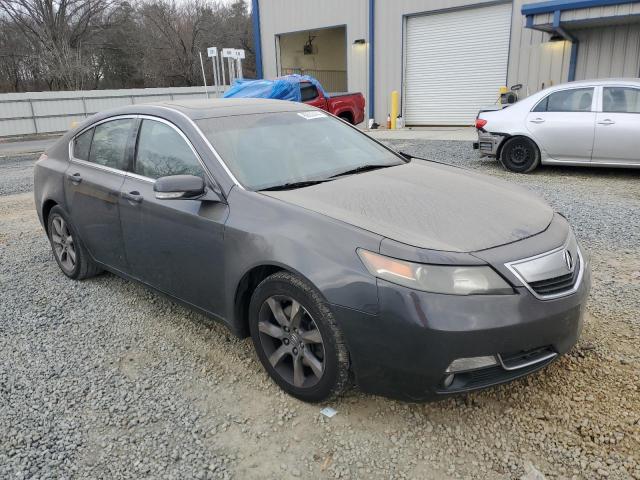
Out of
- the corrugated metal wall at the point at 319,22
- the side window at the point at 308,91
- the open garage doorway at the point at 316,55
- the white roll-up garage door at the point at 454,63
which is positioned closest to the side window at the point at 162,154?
the side window at the point at 308,91

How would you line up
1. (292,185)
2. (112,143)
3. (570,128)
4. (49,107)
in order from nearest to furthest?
(292,185) → (112,143) → (570,128) → (49,107)

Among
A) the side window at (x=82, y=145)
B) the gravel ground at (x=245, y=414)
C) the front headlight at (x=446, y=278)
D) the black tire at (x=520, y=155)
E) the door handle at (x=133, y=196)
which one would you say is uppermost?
the side window at (x=82, y=145)

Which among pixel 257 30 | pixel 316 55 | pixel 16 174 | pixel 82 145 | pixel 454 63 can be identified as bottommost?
pixel 16 174

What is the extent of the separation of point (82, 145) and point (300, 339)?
2.83 meters

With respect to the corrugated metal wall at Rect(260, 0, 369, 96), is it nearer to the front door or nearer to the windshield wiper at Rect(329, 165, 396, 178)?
the windshield wiper at Rect(329, 165, 396, 178)

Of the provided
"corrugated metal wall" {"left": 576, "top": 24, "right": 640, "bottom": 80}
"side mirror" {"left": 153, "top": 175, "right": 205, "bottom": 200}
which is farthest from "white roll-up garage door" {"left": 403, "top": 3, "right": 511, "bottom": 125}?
"side mirror" {"left": 153, "top": 175, "right": 205, "bottom": 200}

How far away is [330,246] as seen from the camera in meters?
2.46

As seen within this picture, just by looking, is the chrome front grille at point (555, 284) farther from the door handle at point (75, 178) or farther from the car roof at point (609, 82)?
the car roof at point (609, 82)

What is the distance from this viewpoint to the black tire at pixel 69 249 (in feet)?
14.1

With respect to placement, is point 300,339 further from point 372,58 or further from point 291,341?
point 372,58

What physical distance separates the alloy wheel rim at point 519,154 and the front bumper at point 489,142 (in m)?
0.28

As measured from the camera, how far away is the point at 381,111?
66.4ft

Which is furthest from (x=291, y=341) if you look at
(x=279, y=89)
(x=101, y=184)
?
(x=279, y=89)

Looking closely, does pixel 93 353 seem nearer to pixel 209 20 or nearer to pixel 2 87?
pixel 2 87
